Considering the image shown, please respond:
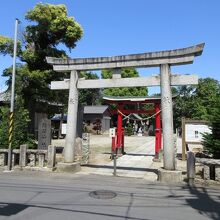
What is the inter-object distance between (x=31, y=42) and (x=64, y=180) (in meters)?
11.7

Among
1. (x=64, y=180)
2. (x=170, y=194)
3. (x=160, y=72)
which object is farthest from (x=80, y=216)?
(x=160, y=72)

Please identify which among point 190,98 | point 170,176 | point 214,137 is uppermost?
point 190,98

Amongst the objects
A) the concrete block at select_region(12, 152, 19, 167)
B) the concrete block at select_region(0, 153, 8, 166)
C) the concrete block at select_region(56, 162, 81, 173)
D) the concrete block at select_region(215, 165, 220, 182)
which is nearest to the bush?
the concrete block at select_region(12, 152, 19, 167)

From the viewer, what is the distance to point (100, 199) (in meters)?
9.05

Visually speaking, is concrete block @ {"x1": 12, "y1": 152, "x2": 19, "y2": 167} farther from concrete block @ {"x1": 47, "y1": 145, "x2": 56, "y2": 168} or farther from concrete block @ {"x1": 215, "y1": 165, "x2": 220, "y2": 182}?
concrete block @ {"x1": 215, "y1": 165, "x2": 220, "y2": 182}

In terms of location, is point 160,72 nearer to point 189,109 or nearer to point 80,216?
point 80,216

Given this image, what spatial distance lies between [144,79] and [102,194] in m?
5.44

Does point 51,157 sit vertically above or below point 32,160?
above

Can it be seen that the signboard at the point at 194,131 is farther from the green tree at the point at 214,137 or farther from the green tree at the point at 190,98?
the green tree at the point at 190,98

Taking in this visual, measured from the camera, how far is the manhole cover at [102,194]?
9.36m

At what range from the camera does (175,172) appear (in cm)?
1212

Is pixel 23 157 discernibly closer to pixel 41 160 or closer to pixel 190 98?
pixel 41 160

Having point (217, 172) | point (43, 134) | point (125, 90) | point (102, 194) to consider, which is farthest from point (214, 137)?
point (125, 90)

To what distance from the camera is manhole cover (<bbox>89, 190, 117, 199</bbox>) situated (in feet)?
30.7
